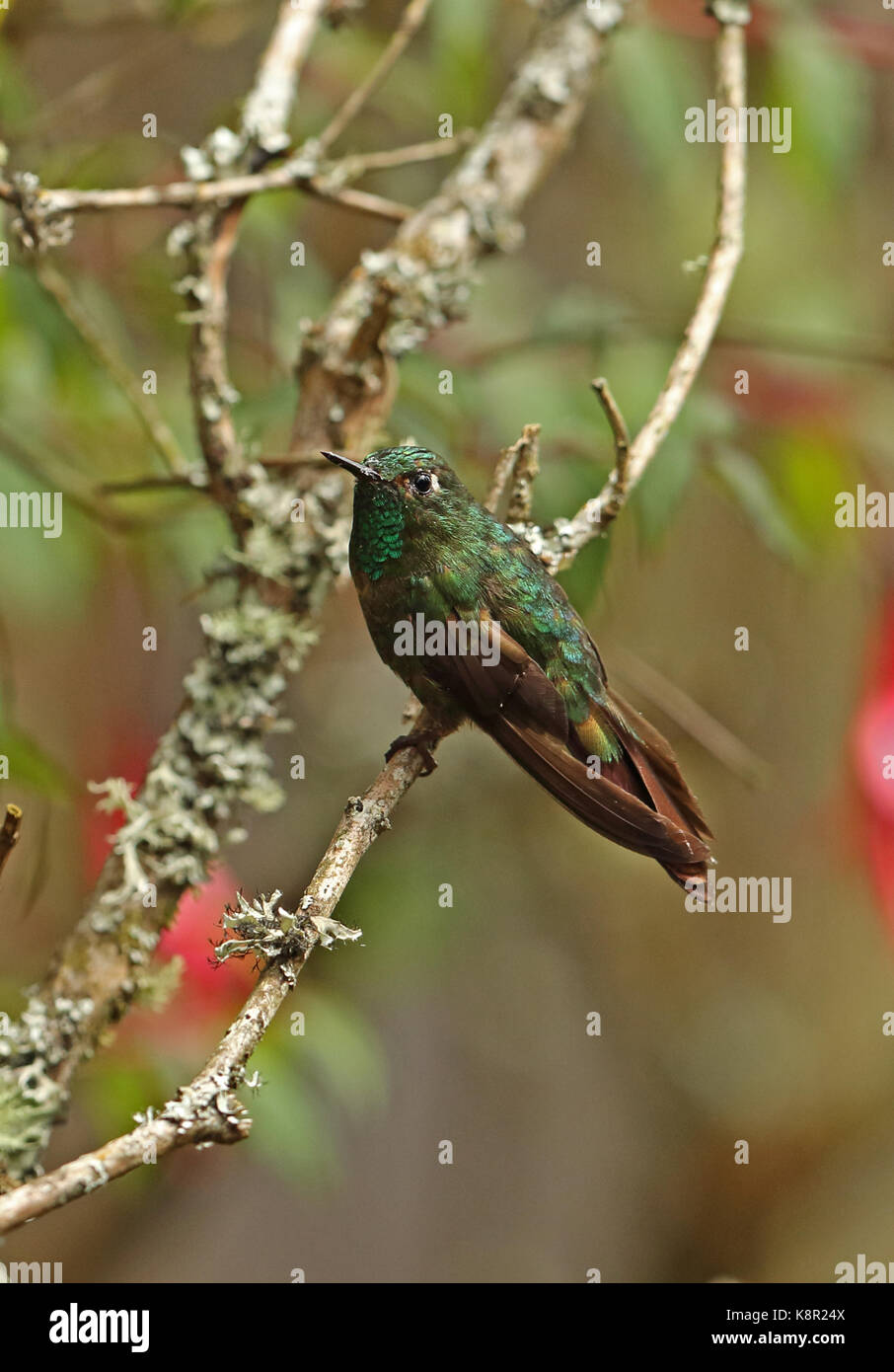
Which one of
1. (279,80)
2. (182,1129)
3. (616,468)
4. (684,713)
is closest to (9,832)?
(182,1129)

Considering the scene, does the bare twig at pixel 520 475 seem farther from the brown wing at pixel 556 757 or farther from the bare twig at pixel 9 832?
the bare twig at pixel 9 832

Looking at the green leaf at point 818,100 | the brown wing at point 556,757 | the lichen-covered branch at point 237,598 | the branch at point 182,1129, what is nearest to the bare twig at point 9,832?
the branch at point 182,1129

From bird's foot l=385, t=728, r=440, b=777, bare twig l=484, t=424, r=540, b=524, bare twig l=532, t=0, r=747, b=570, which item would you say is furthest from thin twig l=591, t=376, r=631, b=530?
bird's foot l=385, t=728, r=440, b=777

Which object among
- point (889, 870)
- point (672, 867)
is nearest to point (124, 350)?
point (672, 867)

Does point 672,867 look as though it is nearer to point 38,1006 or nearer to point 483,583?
point 483,583

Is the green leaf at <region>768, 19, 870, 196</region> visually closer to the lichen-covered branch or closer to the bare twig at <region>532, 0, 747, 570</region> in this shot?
the bare twig at <region>532, 0, 747, 570</region>

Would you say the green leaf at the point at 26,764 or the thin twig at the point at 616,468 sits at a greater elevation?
the thin twig at the point at 616,468
